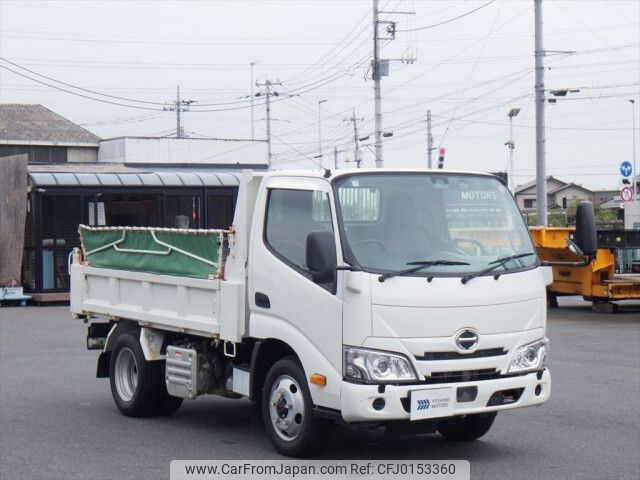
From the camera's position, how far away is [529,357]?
859 cm

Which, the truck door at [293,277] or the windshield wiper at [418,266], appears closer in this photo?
the windshield wiper at [418,266]

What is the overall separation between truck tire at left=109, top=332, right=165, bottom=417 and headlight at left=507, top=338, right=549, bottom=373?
12.2 ft

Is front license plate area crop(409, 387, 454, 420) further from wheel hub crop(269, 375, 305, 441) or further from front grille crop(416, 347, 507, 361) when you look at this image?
wheel hub crop(269, 375, 305, 441)

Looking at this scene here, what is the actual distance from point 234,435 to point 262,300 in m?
1.59

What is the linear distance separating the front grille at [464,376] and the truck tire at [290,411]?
0.98m

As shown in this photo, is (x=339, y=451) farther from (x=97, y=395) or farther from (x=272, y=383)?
(x=97, y=395)

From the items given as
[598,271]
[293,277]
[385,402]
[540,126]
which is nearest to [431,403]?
[385,402]

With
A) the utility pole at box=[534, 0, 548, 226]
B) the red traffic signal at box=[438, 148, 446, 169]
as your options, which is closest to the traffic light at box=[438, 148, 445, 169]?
the red traffic signal at box=[438, 148, 446, 169]

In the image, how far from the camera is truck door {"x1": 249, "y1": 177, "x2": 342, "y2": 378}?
8211mm

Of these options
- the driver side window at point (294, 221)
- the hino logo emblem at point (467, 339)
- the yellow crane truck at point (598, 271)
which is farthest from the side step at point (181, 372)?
the yellow crane truck at point (598, 271)

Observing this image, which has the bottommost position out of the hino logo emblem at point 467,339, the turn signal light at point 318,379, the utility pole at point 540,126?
the turn signal light at point 318,379

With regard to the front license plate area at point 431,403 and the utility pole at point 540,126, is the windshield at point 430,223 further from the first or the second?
the utility pole at point 540,126

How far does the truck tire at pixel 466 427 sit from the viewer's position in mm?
9359

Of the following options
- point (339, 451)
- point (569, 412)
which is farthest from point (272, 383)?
point (569, 412)
